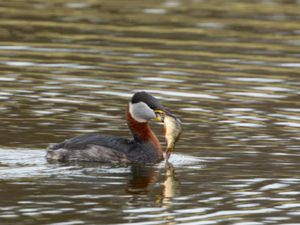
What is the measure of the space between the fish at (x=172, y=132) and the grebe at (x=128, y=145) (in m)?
0.18

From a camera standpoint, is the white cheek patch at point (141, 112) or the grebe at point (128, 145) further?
the white cheek patch at point (141, 112)

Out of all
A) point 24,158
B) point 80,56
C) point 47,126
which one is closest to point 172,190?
point 24,158

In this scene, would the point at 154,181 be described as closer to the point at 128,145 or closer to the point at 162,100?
the point at 128,145

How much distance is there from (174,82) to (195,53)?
10.5 ft

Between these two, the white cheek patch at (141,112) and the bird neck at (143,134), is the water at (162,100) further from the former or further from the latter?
the white cheek patch at (141,112)

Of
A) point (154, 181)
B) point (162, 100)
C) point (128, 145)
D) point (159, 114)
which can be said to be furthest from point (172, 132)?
point (162, 100)

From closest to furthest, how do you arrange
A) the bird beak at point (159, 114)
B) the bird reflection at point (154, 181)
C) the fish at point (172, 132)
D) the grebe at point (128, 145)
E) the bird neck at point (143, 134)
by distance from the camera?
the bird reflection at point (154, 181) < the grebe at point (128, 145) < the fish at point (172, 132) < the bird beak at point (159, 114) < the bird neck at point (143, 134)

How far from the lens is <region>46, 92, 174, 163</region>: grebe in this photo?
17.9 metres

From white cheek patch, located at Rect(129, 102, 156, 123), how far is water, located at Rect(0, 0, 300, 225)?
0.70 m

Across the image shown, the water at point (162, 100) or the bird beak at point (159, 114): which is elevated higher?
the bird beak at point (159, 114)

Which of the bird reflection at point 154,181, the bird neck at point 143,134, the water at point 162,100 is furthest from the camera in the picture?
the bird neck at point 143,134

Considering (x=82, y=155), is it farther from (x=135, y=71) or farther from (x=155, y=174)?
(x=135, y=71)

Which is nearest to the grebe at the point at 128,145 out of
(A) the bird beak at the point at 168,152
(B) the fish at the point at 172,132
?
(B) the fish at the point at 172,132

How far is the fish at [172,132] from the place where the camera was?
712 inches
